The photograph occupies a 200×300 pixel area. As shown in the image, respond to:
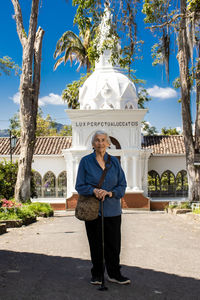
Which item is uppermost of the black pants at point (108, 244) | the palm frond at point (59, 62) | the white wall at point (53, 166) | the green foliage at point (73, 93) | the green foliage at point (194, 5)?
the palm frond at point (59, 62)

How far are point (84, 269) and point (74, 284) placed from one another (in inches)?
34.4

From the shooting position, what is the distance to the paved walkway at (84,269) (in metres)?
4.25

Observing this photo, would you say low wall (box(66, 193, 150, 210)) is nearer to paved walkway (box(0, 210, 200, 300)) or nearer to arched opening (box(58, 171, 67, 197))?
arched opening (box(58, 171, 67, 197))

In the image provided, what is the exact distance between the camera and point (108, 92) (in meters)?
24.9

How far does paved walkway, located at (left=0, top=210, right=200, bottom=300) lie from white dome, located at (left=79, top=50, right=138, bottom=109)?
1697cm

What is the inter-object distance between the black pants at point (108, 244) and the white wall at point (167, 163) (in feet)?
69.9

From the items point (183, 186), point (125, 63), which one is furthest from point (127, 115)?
point (125, 63)

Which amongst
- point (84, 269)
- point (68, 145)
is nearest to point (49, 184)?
point (68, 145)

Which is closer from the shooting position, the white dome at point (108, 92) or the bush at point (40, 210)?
the bush at point (40, 210)

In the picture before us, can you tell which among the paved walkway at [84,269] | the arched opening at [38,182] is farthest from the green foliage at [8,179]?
the paved walkway at [84,269]

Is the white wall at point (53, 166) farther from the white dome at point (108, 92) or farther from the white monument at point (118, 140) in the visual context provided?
the white dome at point (108, 92)

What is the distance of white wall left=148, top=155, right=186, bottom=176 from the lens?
2561 centimetres

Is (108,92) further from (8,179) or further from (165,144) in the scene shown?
(8,179)

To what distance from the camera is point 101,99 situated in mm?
25078
